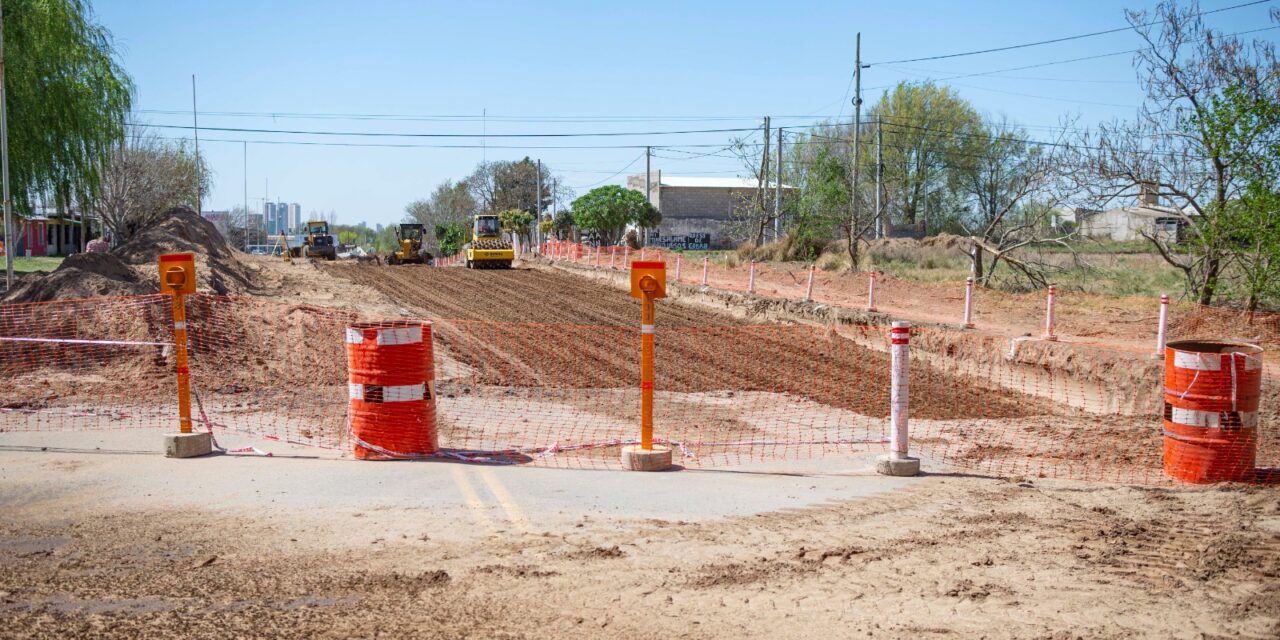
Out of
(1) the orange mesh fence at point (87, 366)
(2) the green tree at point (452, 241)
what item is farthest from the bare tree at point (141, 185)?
(1) the orange mesh fence at point (87, 366)

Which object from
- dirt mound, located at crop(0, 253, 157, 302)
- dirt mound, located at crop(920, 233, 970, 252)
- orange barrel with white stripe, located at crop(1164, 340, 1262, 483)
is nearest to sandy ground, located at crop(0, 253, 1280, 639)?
orange barrel with white stripe, located at crop(1164, 340, 1262, 483)

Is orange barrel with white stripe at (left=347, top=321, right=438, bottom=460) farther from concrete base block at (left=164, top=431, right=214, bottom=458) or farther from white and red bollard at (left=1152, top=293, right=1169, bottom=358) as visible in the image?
white and red bollard at (left=1152, top=293, right=1169, bottom=358)

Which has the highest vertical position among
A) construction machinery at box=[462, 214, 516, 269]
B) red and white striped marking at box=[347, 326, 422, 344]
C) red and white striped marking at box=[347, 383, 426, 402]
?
construction machinery at box=[462, 214, 516, 269]

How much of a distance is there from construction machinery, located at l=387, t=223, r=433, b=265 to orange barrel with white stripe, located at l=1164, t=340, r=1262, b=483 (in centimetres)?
5409

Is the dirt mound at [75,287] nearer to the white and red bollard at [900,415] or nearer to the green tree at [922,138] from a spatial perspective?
the white and red bollard at [900,415]

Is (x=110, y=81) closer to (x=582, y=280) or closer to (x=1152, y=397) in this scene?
(x=582, y=280)

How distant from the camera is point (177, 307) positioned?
9.22 meters

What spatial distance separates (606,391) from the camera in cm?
1441

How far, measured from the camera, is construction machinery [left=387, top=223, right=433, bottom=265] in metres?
59.1

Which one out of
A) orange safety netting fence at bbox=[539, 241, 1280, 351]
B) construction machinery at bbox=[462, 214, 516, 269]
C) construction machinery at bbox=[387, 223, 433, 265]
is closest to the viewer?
orange safety netting fence at bbox=[539, 241, 1280, 351]

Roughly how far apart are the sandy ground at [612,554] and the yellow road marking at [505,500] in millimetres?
29

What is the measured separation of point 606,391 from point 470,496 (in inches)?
279

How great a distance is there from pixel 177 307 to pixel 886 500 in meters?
6.64

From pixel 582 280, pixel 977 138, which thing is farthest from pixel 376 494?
pixel 977 138
